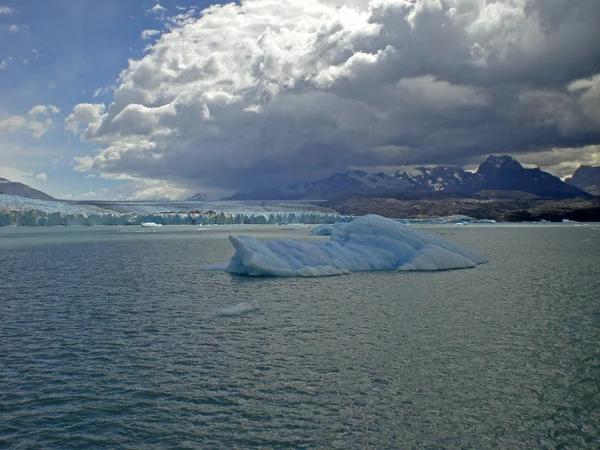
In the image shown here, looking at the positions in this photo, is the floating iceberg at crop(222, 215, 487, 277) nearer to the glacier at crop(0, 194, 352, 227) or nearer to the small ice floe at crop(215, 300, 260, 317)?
the small ice floe at crop(215, 300, 260, 317)

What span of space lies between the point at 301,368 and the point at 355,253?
2324 cm

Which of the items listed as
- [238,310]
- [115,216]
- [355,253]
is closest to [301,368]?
[238,310]

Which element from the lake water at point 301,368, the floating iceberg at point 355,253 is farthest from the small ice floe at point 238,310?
the floating iceberg at point 355,253

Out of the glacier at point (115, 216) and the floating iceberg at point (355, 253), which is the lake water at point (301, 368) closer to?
the floating iceberg at point (355, 253)

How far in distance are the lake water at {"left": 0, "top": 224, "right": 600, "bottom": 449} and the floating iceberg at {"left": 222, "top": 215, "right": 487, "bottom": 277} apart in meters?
6.12

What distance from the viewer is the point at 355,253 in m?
36.0

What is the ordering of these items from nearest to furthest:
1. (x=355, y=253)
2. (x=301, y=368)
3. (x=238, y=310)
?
(x=301, y=368)
(x=238, y=310)
(x=355, y=253)

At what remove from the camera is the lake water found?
31.6ft

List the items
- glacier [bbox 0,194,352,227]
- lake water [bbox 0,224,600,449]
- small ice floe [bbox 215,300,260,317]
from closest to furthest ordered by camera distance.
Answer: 1. lake water [bbox 0,224,600,449]
2. small ice floe [bbox 215,300,260,317]
3. glacier [bbox 0,194,352,227]

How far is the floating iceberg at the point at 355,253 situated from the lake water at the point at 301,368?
6.12 meters

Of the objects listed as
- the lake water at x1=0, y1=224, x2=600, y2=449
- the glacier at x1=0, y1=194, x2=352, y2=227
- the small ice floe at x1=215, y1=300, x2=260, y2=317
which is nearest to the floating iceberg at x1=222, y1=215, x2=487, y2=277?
the lake water at x1=0, y1=224, x2=600, y2=449

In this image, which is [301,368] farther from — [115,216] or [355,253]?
[115,216]

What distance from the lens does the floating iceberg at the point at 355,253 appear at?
1272 inches

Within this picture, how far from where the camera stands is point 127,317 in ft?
65.6
